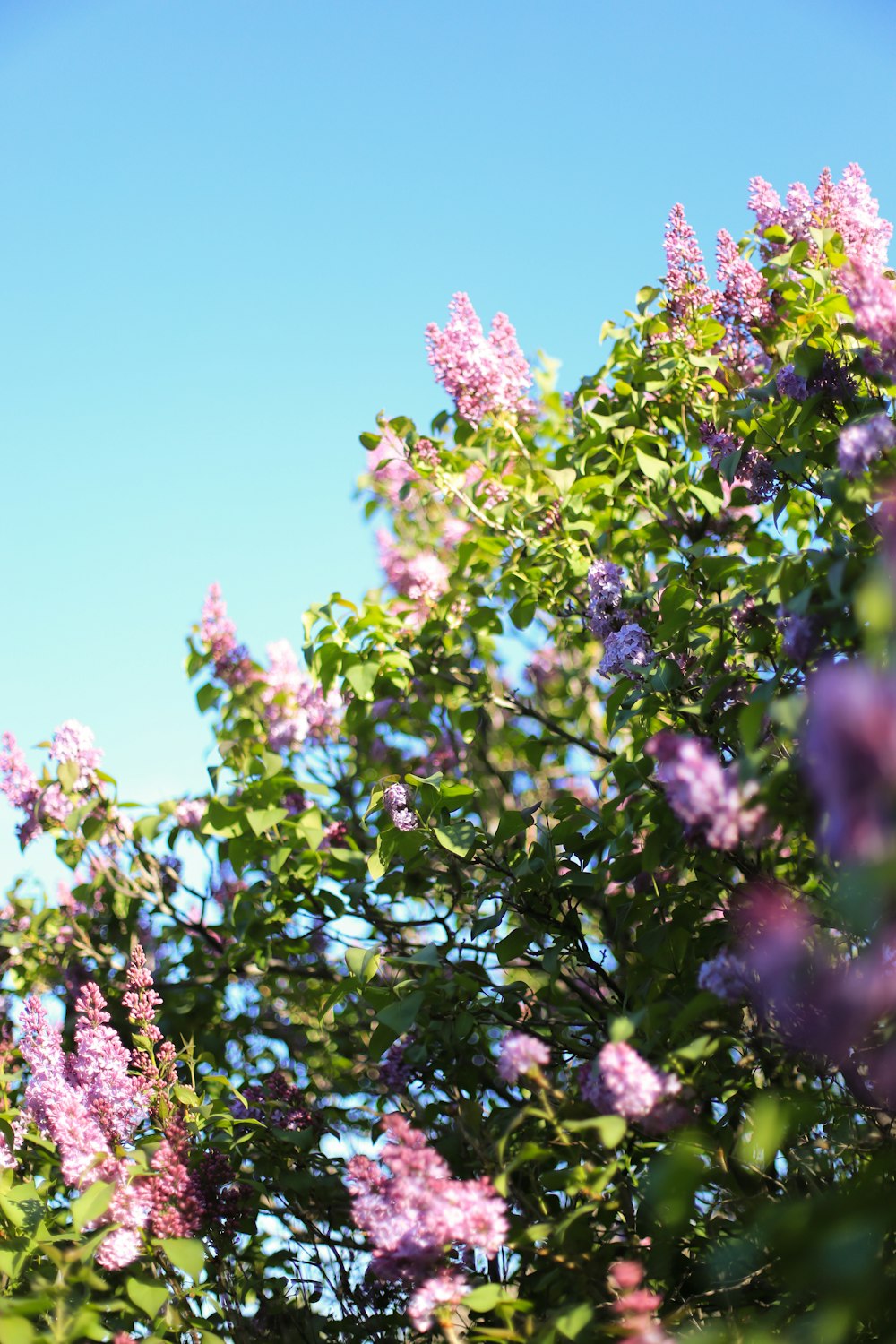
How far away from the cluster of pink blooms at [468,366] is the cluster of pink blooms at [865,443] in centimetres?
169

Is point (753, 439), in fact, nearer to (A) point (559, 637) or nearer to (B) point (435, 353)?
(B) point (435, 353)

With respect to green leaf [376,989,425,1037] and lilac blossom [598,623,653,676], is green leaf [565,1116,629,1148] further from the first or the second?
lilac blossom [598,623,653,676]

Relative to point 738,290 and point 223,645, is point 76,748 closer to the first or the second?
point 223,645

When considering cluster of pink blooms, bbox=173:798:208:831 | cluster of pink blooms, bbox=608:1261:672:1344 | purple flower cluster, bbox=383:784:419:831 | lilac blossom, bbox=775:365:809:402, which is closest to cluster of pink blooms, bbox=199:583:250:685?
cluster of pink blooms, bbox=173:798:208:831

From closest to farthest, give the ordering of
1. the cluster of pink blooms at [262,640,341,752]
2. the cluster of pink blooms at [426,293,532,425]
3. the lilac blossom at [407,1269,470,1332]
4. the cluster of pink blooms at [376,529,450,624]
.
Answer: the lilac blossom at [407,1269,470,1332] < the cluster of pink blooms at [426,293,532,425] < the cluster of pink blooms at [376,529,450,624] < the cluster of pink blooms at [262,640,341,752]

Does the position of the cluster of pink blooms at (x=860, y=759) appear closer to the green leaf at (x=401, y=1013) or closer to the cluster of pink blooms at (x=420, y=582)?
the green leaf at (x=401, y=1013)

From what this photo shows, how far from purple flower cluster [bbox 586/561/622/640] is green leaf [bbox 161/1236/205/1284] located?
1416mm

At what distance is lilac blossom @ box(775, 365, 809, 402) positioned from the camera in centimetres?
204

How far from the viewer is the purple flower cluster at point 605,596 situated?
2252mm

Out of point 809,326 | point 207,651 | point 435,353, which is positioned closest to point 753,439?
point 809,326

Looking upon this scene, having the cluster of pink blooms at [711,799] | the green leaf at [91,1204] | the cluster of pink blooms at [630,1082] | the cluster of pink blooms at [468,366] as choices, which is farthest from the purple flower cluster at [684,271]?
the green leaf at [91,1204]

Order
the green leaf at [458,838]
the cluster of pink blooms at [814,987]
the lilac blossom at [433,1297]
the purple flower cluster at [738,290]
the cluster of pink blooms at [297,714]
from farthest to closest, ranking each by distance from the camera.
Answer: the cluster of pink blooms at [297,714], the purple flower cluster at [738,290], the green leaf at [458,838], the lilac blossom at [433,1297], the cluster of pink blooms at [814,987]

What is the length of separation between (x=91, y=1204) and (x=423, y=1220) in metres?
0.56

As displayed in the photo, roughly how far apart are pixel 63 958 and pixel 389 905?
3.42 feet
